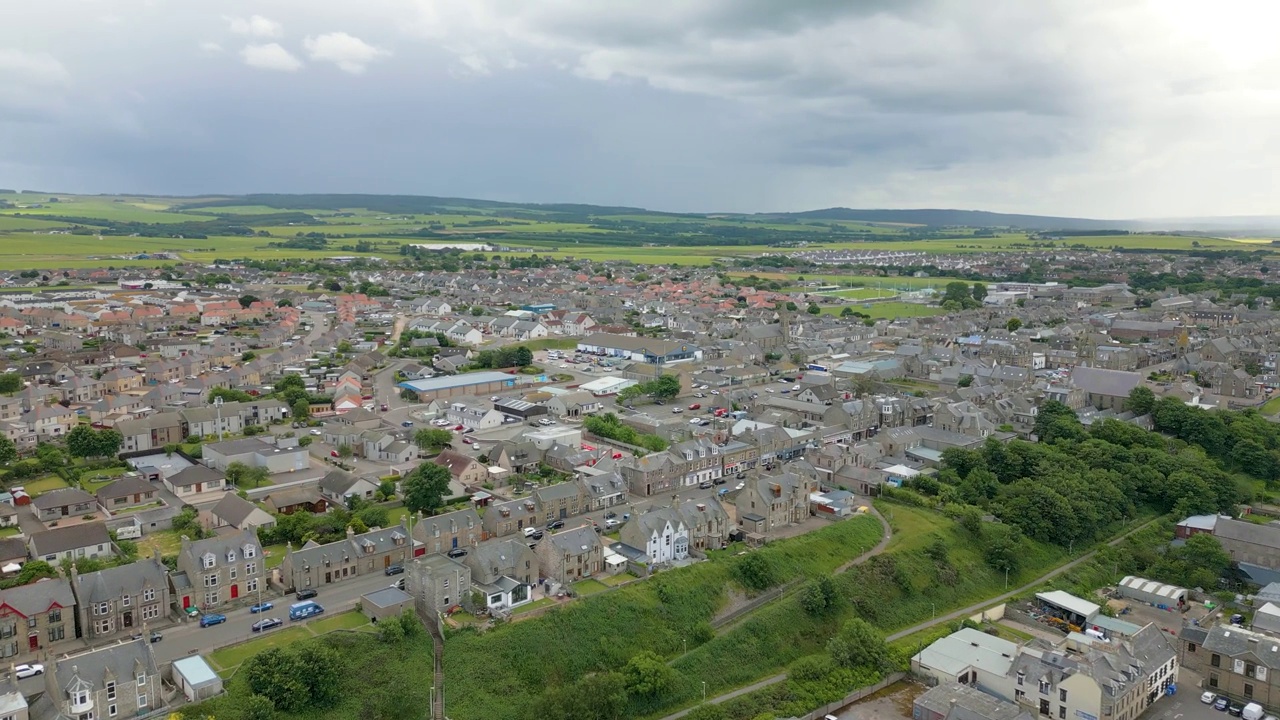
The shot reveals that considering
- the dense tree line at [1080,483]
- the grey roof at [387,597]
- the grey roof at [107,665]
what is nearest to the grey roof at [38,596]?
the grey roof at [107,665]

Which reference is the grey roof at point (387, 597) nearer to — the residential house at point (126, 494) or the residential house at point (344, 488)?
the residential house at point (344, 488)

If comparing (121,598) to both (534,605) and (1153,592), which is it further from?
(1153,592)

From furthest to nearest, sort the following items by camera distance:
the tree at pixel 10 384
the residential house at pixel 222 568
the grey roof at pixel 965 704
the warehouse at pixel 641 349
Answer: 1. the warehouse at pixel 641 349
2. the tree at pixel 10 384
3. the residential house at pixel 222 568
4. the grey roof at pixel 965 704

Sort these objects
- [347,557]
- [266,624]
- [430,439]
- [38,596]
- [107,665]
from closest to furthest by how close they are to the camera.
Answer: [107,665], [38,596], [266,624], [347,557], [430,439]

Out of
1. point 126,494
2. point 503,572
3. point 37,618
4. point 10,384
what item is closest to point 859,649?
point 503,572

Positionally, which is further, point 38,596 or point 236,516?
point 236,516

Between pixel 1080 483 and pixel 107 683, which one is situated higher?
pixel 107 683
